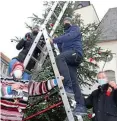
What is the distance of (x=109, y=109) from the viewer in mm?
5070

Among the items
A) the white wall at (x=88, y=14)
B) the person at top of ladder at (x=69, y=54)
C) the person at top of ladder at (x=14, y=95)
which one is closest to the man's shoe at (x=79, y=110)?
the person at top of ladder at (x=69, y=54)

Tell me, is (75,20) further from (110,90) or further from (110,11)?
(110,11)

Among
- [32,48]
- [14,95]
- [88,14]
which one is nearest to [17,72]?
[14,95]

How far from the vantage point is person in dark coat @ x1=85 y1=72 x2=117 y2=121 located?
5059 mm

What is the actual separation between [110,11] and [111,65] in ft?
26.2

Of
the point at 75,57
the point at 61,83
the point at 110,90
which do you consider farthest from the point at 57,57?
the point at 110,90

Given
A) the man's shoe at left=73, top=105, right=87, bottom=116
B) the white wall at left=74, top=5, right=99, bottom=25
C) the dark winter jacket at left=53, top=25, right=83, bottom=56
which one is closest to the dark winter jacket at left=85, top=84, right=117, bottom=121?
the man's shoe at left=73, top=105, right=87, bottom=116

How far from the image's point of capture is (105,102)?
5.12 meters

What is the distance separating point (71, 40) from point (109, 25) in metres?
25.2

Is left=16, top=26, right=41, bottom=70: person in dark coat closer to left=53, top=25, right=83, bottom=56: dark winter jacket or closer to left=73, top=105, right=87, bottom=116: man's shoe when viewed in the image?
left=53, top=25, right=83, bottom=56: dark winter jacket

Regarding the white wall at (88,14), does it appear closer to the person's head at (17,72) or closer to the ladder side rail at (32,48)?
the ladder side rail at (32,48)

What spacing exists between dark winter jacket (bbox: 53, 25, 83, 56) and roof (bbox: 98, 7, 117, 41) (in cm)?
2147

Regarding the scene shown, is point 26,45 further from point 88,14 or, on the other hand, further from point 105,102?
point 88,14

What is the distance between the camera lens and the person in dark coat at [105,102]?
16.6ft
